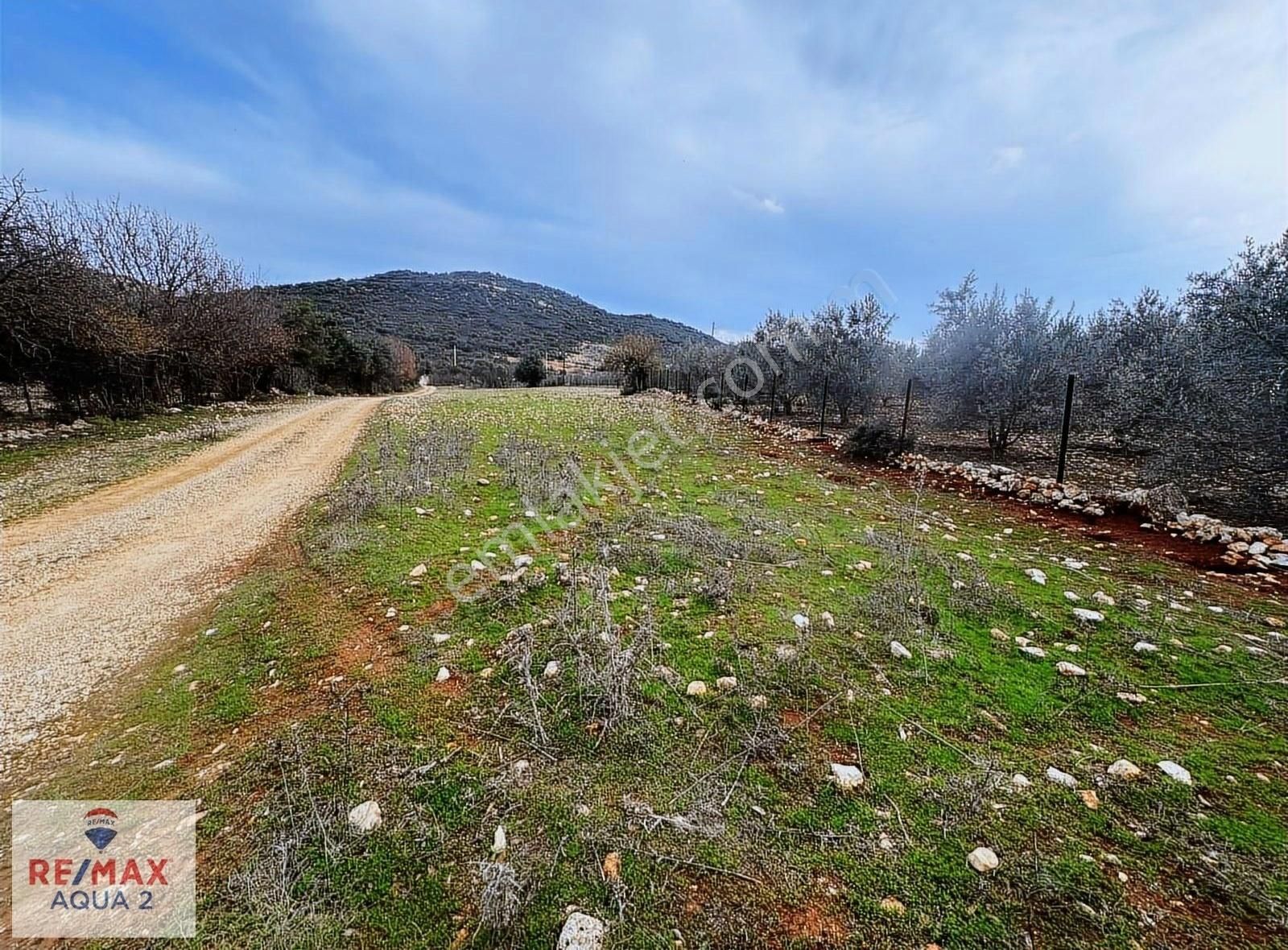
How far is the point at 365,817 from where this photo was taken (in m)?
2.11

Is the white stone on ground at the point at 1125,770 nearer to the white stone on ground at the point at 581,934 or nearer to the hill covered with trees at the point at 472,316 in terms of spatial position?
the white stone on ground at the point at 581,934

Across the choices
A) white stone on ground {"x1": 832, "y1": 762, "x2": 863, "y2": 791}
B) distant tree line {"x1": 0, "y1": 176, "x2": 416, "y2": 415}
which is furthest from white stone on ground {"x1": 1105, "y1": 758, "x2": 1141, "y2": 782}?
distant tree line {"x1": 0, "y1": 176, "x2": 416, "y2": 415}

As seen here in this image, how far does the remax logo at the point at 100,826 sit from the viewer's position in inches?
84.4

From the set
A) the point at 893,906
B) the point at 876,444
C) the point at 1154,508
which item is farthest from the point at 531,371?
the point at 893,906

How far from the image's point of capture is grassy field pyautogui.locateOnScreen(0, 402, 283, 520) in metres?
7.55

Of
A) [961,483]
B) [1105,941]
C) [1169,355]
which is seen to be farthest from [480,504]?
[1169,355]

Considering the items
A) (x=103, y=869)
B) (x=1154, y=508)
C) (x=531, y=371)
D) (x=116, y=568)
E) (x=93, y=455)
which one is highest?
(x=531, y=371)

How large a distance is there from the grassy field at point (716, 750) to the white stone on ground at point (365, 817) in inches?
1.3

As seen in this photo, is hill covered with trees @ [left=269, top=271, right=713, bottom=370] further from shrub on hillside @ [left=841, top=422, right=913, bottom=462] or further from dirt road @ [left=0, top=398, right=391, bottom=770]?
dirt road @ [left=0, top=398, right=391, bottom=770]

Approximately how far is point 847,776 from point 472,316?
76985 mm

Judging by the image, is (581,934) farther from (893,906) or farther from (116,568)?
(116,568)

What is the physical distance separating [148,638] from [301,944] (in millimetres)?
3436

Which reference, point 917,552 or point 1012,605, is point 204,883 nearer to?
point 1012,605

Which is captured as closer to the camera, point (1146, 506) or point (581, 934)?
point (581, 934)
